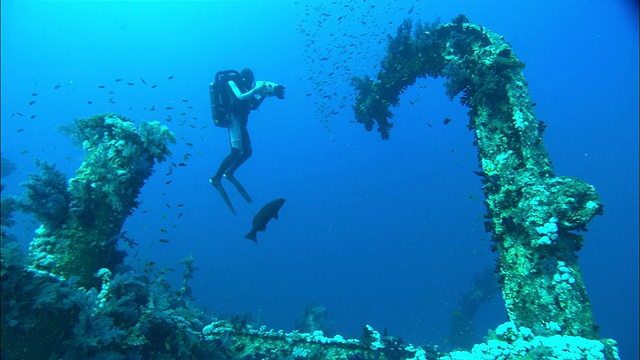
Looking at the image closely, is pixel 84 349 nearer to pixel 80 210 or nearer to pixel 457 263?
pixel 80 210

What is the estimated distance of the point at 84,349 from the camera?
3.55m

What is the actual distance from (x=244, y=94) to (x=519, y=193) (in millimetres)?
7673

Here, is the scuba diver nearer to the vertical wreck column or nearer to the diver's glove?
the diver's glove

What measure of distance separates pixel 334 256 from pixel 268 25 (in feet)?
268

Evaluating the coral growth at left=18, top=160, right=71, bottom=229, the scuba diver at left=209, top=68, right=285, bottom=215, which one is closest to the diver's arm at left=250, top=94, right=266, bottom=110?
the scuba diver at left=209, top=68, right=285, bottom=215

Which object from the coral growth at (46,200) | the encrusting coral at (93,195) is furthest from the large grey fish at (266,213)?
the coral growth at (46,200)

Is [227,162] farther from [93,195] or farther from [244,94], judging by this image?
[93,195]

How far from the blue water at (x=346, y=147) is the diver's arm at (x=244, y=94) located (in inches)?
2125

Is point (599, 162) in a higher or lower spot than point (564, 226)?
higher

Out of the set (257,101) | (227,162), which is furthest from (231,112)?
(227,162)

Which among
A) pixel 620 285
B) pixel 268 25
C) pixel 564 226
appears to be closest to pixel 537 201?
pixel 564 226

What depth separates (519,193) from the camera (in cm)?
517

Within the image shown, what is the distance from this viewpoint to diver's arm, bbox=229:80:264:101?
9.63 m

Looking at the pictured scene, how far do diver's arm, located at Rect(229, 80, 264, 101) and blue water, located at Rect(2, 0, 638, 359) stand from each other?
54.0 meters
